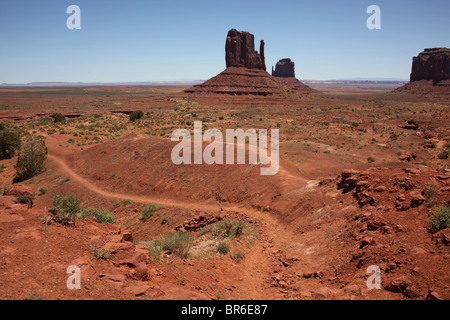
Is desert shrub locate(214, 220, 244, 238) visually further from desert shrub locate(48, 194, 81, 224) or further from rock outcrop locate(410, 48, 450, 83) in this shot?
rock outcrop locate(410, 48, 450, 83)

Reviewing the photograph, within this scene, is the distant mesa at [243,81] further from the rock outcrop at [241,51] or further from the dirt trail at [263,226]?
the dirt trail at [263,226]

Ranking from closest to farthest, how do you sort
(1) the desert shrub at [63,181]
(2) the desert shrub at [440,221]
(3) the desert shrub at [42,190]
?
(2) the desert shrub at [440,221] < (3) the desert shrub at [42,190] < (1) the desert shrub at [63,181]

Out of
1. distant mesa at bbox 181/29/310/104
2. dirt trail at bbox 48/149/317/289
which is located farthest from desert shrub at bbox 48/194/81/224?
distant mesa at bbox 181/29/310/104

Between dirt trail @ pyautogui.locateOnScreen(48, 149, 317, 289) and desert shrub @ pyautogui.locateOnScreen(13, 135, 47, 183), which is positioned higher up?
desert shrub @ pyautogui.locateOnScreen(13, 135, 47, 183)

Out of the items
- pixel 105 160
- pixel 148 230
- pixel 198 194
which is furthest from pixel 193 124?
pixel 148 230

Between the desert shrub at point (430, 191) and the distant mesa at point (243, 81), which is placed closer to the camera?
the desert shrub at point (430, 191)

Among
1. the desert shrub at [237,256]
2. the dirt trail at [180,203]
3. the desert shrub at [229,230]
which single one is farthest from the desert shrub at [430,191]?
the desert shrub at [229,230]

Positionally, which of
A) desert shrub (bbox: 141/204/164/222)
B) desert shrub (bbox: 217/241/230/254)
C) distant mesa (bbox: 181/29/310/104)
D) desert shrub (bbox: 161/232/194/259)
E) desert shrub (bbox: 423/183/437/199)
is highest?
A: distant mesa (bbox: 181/29/310/104)
